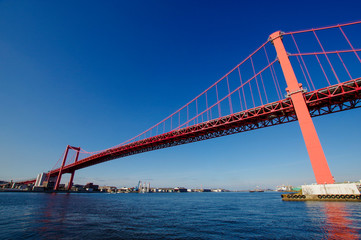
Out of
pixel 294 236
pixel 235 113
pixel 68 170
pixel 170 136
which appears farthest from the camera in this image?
pixel 68 170

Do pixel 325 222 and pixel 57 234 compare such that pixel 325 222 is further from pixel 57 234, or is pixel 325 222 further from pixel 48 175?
pixel 48 175

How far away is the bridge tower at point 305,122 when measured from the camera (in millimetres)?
17234

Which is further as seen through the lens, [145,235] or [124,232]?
[124,232]

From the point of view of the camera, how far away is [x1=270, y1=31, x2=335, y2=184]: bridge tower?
17.2 metres

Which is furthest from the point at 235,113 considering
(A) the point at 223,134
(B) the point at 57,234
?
(B) the point at 57,234

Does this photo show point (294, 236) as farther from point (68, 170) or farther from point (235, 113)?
point (68, 170)

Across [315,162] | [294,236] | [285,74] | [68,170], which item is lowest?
[294,236]

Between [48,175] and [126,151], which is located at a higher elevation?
[126,151]

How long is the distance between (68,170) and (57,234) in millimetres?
Answer: 63205

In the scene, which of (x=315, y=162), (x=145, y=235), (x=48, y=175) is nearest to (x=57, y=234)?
(x=145, y=235)

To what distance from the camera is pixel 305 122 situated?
19.2 meters

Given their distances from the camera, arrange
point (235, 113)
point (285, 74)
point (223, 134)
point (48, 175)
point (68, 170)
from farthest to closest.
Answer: point (48, 175) → point (68, 170) → point (223, 134) → point (235, 113) → point (285, 74)

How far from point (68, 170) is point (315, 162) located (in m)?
70.6

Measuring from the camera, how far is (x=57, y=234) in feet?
24.0
